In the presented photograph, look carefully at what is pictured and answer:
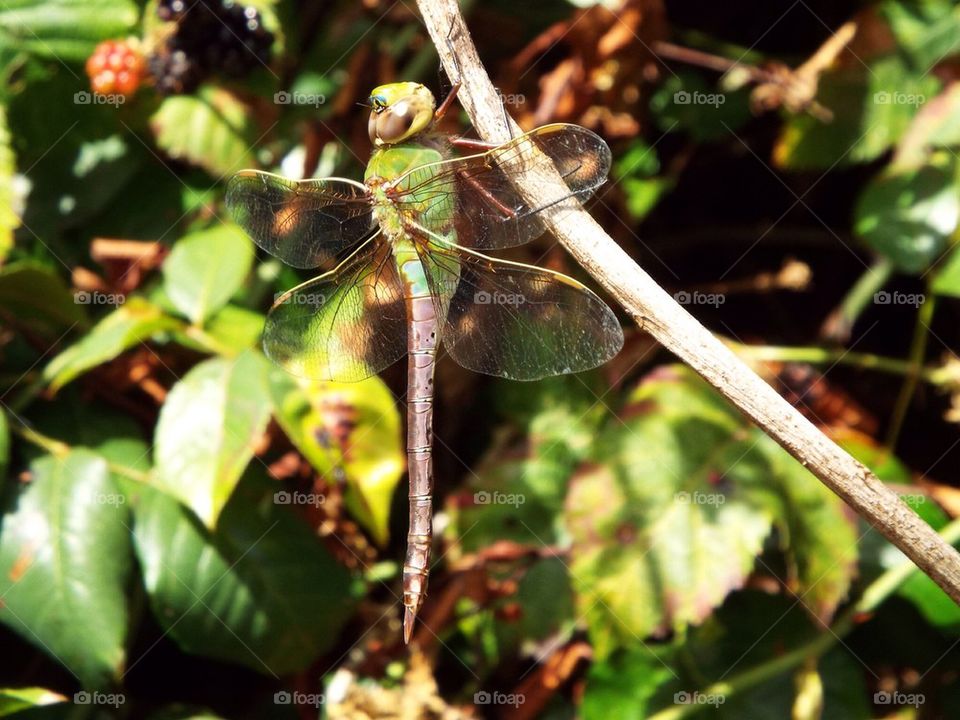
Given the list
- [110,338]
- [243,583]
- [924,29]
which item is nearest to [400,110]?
[110,338]

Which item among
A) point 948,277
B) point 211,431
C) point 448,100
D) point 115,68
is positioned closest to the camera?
point 448,100

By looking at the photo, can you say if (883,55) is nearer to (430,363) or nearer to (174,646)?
(430,363)

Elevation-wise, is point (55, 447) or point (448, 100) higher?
point (448, 100)

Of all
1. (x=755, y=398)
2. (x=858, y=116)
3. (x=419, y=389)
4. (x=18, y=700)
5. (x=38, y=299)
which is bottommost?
(x=18, y=700)

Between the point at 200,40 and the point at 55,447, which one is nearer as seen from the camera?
the point at 55,447

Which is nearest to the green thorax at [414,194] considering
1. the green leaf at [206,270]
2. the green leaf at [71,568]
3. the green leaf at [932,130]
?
the green leaf at [206,270]

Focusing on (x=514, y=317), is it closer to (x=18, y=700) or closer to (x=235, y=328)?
(x=235, y=328)

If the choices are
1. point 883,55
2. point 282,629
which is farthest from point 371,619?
point 883,55

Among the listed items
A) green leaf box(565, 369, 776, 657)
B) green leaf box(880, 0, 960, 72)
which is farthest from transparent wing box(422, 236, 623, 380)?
green leaf box(880, 0, 960, 72)

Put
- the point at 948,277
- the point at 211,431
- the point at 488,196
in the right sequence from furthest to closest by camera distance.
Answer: the point at 948,277
the point at 211,431
the point at 488,196
